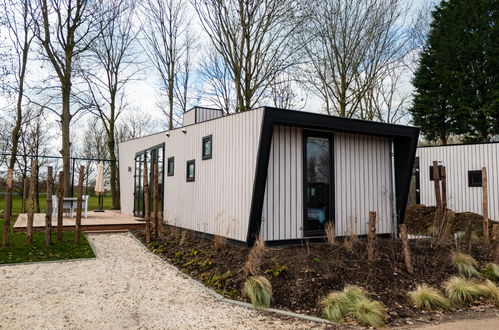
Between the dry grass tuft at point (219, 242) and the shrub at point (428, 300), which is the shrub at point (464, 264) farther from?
the dry grass tuft at point (219, 242)

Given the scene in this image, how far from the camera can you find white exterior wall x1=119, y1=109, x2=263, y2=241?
6.48 meters

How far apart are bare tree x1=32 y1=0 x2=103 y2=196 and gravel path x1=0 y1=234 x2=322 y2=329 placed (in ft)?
26.6

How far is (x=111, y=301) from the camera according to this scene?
460 cm

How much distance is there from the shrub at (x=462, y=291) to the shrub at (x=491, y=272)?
34.7 inches

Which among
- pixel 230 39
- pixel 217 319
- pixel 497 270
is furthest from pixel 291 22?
pixel 217 319

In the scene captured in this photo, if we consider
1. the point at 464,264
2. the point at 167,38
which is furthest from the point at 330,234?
the point at 167,38

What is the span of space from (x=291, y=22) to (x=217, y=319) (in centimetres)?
1049

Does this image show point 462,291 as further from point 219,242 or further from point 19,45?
point 19,45

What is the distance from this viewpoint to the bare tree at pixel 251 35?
11609mm

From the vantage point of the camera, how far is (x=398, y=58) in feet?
48.2

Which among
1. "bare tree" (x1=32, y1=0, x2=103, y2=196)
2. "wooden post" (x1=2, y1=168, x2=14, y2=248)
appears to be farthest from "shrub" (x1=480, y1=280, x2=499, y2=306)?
"bare tree" (x1=32, y1=0, x2=103, y2=196)

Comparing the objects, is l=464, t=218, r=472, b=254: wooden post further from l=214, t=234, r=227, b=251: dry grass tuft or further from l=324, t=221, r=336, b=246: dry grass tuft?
l=214, t=234, r=227, b=251: dry grass tuft

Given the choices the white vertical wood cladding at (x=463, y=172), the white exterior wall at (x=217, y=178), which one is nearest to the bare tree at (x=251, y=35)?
the white exterior wall at (x=217, y=178)

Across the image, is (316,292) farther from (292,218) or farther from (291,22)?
(291,22)
